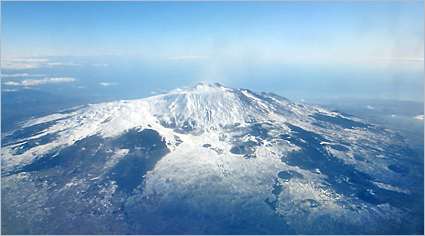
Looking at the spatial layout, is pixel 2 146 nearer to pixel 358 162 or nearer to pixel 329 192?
pixel 329 192

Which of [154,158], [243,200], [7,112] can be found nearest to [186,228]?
[243,200]

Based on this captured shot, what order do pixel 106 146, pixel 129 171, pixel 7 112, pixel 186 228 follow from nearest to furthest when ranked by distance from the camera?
pixel 186 228, pixel 129 171, pixel 106 146, pixel 7 112

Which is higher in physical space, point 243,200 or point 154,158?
point 154,158

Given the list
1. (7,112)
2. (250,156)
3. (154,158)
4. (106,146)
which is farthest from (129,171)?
(7,112)

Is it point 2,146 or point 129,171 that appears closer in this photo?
point 129,171

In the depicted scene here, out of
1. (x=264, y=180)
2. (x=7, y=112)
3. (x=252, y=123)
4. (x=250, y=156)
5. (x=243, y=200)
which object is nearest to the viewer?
(x=243, y=200)

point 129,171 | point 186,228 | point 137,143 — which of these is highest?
point 137,143
